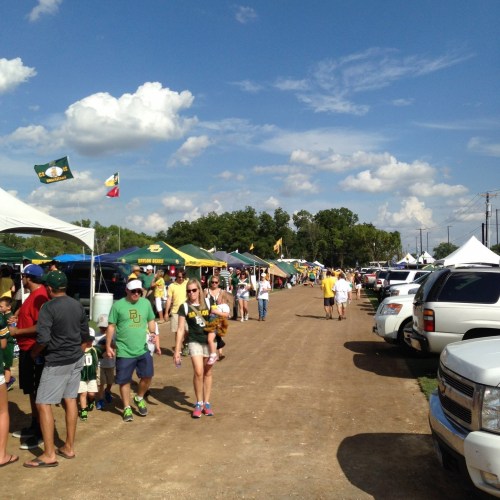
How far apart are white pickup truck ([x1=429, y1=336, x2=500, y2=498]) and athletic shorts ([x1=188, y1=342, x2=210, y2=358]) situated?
2907 mm

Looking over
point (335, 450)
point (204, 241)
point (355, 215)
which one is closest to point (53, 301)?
point (335, 450)

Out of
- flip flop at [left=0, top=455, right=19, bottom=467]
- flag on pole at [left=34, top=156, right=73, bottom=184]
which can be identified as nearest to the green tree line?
flag on pole at [left=34, top=156, right=73, bottom=184]

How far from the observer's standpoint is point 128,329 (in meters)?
6.55

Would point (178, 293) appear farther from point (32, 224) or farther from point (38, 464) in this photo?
point (38, 464)

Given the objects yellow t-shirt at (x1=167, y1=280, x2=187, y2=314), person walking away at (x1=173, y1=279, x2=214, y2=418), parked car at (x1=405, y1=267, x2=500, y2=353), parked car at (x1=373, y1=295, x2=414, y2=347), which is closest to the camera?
person walking away at (x1=173, y1=279, x2=214, y2=418)

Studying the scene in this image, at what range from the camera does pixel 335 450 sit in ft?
18.0

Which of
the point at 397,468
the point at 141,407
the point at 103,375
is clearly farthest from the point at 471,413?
the point at 103,375

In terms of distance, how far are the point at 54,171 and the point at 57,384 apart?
9.33 metres

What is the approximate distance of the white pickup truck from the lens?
3.62 m

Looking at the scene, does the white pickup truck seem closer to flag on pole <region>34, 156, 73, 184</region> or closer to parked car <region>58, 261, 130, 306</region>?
flag on pole <region>34, 156, 73, 184</region>

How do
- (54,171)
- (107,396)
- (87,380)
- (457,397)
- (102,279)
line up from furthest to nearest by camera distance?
(102,279) < (54,171) < (107,396) < (87,380) < (457,397)

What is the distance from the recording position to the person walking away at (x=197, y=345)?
6.67 metres

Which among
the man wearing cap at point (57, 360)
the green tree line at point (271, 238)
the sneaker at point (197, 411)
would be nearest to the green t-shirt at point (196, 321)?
the sneaker at point (197, 411)

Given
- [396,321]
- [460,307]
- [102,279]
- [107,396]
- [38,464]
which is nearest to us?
[38,464]
